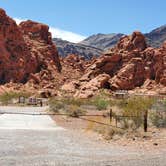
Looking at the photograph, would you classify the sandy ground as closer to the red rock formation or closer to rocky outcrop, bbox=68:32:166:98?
rocky outcrop, bbox=68:32:166:98

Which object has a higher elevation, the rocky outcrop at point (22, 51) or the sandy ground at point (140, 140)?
the rocky outcrop at point (22, 51)

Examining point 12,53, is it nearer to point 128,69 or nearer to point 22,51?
point 22,51

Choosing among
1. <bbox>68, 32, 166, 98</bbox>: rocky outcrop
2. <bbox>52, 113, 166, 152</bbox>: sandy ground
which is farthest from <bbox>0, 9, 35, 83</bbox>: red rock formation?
<bbox>52, 113, 166, 152</bbox>: sandy ground

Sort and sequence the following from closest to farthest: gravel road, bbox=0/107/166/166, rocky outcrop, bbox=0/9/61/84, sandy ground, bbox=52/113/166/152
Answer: gravel road, bbox=0/107/166/166, sandy ground, bbox=52/113/166/152, rocky outcrop, bbox=0/9/61/84

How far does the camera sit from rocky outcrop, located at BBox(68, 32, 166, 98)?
3108 inches

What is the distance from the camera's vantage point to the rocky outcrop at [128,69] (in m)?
78.9

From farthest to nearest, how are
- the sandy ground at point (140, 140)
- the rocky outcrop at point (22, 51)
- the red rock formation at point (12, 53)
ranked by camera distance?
the rocky outcrop at point (22, 51) < the red rock formation at point (12, 53) < the sandy ground at point (140, 140)

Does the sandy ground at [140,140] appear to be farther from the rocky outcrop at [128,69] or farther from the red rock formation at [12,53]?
the red rock formation at [12,53]

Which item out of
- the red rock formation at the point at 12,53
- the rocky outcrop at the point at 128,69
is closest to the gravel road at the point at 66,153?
the rocky outcrop at the point at 128,69

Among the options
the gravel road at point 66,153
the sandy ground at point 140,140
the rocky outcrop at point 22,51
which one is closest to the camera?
the gravel road at point 66,153

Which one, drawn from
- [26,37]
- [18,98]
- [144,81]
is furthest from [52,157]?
[26,37]

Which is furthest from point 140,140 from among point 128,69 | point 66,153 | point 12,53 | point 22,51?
point 22,51

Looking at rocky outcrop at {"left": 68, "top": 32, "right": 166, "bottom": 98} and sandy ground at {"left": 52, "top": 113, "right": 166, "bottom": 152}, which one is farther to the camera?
rocky outcrop at {"left": 68, "top": 32, "right": 166, "bottom": 98}

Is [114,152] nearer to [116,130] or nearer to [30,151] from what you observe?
[30,151]
